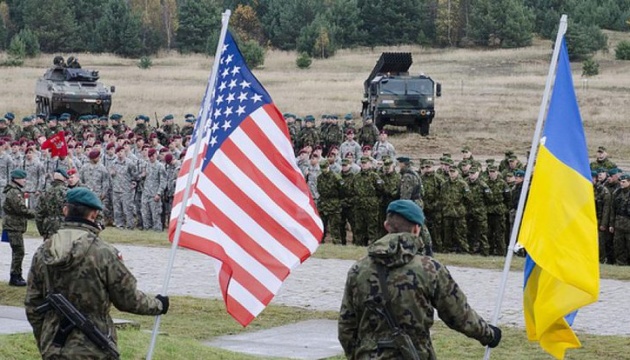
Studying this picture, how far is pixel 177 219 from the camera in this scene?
8969 mm

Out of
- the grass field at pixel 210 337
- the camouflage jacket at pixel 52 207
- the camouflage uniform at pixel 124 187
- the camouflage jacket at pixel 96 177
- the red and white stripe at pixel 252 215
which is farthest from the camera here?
the camouflage uniform at pixel 124 187

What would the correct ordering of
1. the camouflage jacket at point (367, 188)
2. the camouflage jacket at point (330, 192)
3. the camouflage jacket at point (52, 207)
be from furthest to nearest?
the camouflage jacket at point (330, 192) → the camouflage jacket at point (367, 188) → the camouflage jacket at point (52, 207)

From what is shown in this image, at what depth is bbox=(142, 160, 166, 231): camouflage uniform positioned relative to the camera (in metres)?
24.7

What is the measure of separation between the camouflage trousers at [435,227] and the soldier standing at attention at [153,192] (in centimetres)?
550

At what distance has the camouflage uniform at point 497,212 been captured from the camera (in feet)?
71.8

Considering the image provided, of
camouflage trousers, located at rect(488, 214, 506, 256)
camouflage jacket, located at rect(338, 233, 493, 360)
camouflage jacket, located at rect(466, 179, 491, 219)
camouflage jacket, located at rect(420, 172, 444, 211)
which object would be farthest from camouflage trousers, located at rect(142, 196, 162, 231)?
camouflage jacket, located at rect(338, 233, 493, 360)

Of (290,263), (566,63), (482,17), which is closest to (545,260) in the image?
(566,63)

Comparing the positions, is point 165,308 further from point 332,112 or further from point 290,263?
point 332,112

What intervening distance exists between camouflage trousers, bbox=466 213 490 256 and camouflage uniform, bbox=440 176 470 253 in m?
0.20

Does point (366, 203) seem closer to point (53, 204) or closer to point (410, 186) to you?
point (410, 186)

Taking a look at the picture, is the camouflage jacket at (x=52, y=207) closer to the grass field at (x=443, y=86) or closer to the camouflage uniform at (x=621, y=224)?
the camouflage uniform at (x=621, y=224)

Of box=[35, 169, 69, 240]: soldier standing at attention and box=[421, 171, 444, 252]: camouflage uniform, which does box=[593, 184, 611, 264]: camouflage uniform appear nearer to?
box=[421, 171, 444, 252]: camouflage uniform

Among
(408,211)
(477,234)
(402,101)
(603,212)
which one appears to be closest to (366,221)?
(477,234)

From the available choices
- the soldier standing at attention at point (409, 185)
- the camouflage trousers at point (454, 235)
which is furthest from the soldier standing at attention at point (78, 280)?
the camouflage trousers at point (454, 235)
